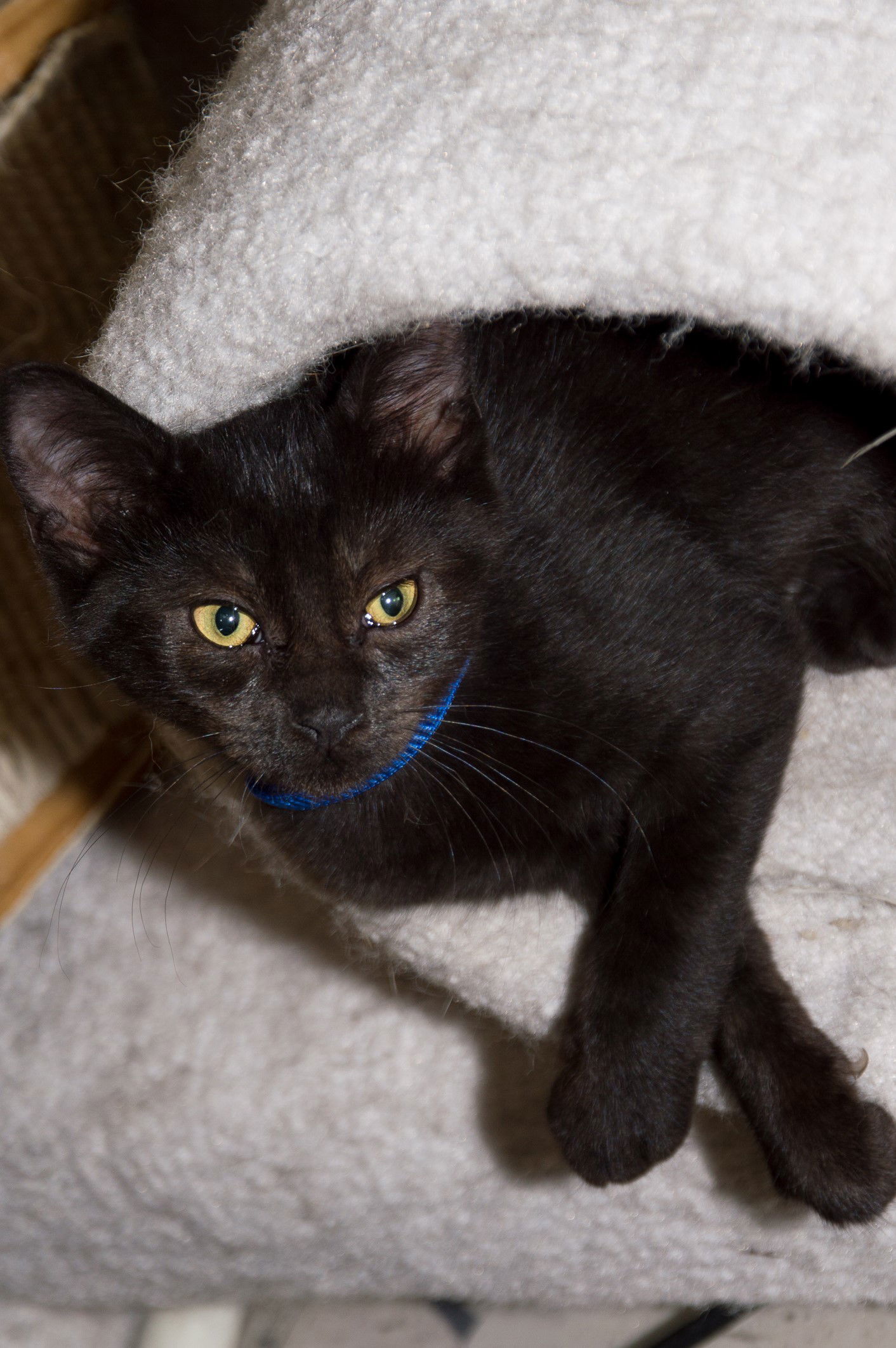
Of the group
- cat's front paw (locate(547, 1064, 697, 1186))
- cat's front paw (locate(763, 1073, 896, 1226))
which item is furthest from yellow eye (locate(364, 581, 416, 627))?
cat's front paw (locate(763, 1073, 896, 1226))

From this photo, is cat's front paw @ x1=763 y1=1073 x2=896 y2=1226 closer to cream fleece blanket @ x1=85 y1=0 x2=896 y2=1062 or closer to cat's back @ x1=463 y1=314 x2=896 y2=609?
cat's back @ x1=463 y1=314 x2=896 y2=609

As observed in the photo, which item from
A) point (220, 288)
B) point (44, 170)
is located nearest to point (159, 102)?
point (44, 170)

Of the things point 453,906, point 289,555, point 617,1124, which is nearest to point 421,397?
point 289,555

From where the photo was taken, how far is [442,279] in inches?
28.7

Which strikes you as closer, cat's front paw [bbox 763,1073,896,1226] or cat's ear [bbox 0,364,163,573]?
cat's ear [bbox 0,364,163,573]

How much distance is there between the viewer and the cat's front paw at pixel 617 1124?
88 centimetres

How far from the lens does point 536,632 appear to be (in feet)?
3.06

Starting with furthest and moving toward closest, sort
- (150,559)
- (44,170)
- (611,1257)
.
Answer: (44,170) < (611,1257) < (150,559)

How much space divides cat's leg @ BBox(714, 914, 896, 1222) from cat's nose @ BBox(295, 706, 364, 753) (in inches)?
15.9

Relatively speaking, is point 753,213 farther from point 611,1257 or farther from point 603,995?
point 611,1257

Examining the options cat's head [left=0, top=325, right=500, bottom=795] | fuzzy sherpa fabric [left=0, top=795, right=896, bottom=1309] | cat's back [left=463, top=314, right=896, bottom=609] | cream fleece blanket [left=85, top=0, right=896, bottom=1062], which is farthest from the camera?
fuzzy sherpa fabric [left=0, top=795, right=896, bottom=1309]

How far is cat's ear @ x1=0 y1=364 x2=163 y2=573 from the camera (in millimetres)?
749

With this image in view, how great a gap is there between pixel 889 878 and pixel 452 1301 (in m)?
0.68

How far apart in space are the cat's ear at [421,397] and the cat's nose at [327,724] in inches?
7.8
